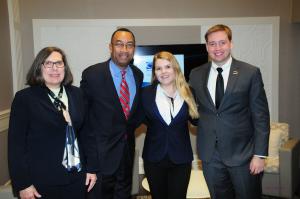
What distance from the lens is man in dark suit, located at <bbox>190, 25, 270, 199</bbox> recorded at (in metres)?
2.19

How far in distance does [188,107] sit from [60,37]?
7.78 feet

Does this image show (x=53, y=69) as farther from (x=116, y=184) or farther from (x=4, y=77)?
(x=4, y=77)

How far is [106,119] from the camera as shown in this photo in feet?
7.73

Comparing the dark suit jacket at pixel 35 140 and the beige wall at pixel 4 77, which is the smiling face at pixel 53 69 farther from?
the beige wall at pixel 4 77

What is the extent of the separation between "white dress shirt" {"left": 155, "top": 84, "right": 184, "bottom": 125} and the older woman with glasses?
2.00 ft

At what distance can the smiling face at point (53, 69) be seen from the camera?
1.96 meters

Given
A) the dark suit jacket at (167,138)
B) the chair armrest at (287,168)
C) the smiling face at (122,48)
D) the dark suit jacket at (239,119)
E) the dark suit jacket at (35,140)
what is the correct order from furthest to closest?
the chair armrest at (287,168) < the smiling face at (122,48) < the dark suit jacket at (167,138) < the dark suit jacket at (239,119) < the dark suit jacket at (35,140)

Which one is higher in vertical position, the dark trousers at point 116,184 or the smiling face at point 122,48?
the smiling face at point 122,48

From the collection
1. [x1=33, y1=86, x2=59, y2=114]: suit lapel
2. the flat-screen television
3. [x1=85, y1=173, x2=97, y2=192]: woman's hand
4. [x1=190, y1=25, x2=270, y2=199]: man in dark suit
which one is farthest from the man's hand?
the flat-screen television

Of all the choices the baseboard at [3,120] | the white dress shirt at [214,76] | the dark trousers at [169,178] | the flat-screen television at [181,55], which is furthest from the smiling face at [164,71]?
the baseboard at [3,120]

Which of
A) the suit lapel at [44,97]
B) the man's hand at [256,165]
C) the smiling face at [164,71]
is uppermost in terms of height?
the smiling face at [164,71]

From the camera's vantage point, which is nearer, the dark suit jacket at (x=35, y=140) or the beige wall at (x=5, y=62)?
the dark suit jacket at (x=35, y=140)

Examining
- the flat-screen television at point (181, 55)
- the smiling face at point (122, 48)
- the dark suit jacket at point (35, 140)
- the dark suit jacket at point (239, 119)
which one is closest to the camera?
the dark suit jacket at point (35, 140)

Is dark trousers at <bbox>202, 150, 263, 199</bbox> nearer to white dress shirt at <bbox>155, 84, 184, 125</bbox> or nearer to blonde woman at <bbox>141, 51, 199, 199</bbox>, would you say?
blonde woman at <bbox>141, 51, 199, 199</bbox>
